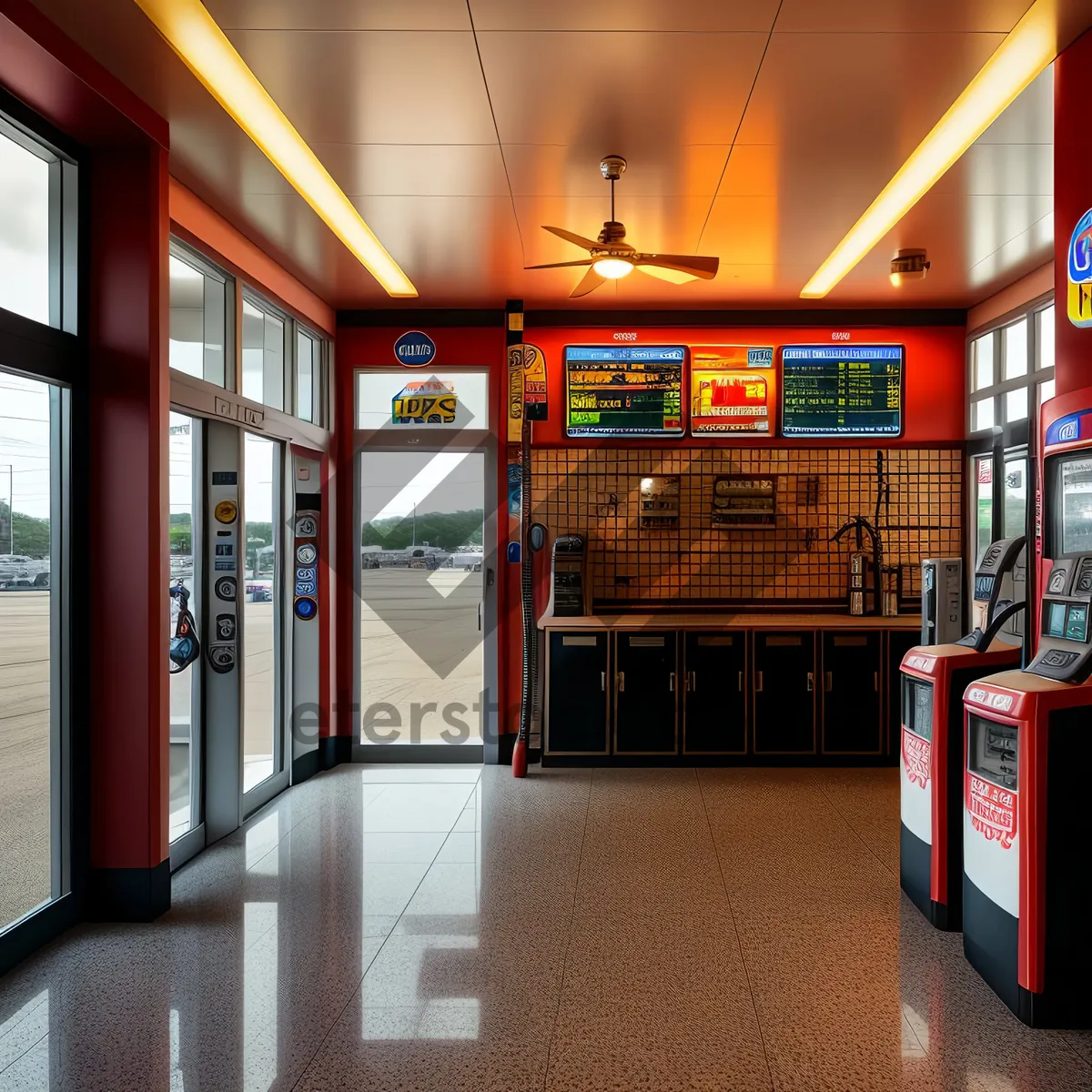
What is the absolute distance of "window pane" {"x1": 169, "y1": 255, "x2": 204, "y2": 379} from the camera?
431 cm

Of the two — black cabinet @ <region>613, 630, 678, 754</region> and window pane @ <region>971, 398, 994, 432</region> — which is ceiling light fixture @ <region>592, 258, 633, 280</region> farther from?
window pane @ <region>971, 398, 994, 432</region>

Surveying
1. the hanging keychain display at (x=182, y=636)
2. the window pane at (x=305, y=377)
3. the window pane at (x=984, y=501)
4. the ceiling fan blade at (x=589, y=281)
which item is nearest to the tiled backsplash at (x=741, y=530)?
the window pane at (x=984, y=501)

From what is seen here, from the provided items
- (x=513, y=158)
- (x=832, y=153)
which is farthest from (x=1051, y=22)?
(x=513, y=158)

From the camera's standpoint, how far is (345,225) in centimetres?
484

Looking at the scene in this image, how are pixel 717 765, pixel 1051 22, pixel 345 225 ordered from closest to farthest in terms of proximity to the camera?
pixel 1051 22 < pixel 345 225 < pixel 717 765

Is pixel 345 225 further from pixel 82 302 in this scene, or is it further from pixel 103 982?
pixel 103 982

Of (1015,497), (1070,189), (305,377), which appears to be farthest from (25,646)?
(1015,497)

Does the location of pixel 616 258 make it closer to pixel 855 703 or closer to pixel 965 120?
pixel 965 120

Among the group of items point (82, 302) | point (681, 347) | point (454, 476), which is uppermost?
point (681, 347)

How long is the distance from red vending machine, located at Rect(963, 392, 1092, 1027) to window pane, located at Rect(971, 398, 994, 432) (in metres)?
3.22

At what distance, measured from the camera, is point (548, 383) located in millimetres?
6477

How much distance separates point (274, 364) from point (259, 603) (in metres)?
1.49

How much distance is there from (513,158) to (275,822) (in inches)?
144

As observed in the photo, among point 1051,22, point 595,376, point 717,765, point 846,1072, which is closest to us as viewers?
point 846,1072
